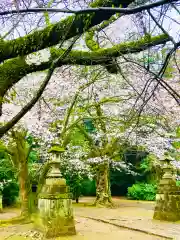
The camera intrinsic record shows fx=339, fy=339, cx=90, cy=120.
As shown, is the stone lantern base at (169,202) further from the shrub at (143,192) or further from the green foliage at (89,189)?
the green foliage at (89,189)

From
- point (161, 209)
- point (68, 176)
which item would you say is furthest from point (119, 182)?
point (161, 209)

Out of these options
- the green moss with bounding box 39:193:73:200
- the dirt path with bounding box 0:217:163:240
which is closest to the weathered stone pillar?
the dirt path with bounding box 0:217:163:240

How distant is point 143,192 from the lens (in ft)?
68.1

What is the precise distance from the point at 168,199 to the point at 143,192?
9.07 meters

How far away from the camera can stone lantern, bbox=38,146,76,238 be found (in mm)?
9023

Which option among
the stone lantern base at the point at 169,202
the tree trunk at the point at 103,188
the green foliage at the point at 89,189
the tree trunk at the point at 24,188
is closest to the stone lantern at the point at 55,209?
the tree trunk at the point at 24,188

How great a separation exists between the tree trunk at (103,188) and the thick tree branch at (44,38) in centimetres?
1388

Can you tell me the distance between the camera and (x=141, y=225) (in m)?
11.1

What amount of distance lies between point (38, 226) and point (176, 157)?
31.6 ft

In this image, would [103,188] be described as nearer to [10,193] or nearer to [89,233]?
[10,193]

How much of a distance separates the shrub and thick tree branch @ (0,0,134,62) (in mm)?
18409

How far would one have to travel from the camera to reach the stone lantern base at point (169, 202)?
11766 mm

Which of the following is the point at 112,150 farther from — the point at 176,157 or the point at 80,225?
the point at 80,225

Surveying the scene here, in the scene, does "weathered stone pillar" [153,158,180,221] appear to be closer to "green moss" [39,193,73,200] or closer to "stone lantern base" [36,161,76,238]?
"stone lantern base" [36,161,76,238]
